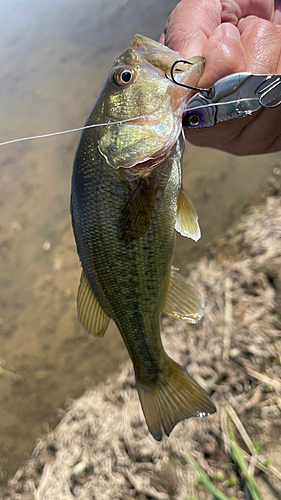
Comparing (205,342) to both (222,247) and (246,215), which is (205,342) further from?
(246,215)

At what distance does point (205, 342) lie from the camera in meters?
2.83

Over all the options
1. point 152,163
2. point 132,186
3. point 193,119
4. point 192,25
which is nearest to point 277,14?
point 192,25

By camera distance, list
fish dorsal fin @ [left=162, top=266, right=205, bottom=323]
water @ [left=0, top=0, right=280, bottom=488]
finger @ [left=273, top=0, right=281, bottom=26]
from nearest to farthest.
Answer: fish dorsal fin @ [left=162, top=266, right=205, bottom=323], finger @ [left=273, top=0, right=281, bottom=26], water @ [left=0, top=0, right=280, bottom=488]

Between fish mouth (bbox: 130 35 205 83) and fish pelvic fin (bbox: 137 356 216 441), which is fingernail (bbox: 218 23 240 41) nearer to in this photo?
fish mouth (bbox: 130 35 205 83)

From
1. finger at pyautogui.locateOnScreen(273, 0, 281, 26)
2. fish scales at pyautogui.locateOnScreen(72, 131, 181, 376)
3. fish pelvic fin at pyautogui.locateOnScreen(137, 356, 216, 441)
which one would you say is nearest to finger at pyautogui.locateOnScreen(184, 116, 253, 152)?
fish scales at pyautogui.locateOnScreen(72, 131, 181, 376)

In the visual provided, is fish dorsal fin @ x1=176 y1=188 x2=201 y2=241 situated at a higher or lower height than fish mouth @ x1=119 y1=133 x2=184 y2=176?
lower

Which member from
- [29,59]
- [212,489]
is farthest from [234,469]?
[29,59]

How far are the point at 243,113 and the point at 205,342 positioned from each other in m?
2.02

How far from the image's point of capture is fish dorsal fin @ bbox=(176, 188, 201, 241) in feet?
4.82

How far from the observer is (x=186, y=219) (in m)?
1.49

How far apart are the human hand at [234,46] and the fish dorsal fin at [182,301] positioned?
0.79m

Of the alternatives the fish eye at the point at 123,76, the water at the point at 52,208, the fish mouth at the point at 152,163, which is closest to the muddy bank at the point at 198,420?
the water at the point at 52,208

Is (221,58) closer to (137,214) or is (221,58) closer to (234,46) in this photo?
(234,46)

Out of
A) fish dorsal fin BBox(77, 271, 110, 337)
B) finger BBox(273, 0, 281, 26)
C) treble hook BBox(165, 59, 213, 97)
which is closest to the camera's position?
treble hook BBox(165, 59, 213, 97)
